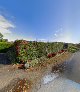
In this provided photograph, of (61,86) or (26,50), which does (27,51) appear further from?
(61,86)

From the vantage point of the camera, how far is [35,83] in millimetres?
13180

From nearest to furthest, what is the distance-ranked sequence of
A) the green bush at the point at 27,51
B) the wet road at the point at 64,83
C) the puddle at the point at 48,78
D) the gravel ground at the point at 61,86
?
the gravel ground at the point at 61,86
the wet road at the point at 64,83
the puddle at the point at 48,78
the green bush at the point at 27,51

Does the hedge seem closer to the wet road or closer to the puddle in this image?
the puddle

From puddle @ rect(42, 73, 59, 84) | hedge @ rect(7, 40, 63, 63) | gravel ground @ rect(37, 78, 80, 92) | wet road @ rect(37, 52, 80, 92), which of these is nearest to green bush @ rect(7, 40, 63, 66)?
hedge @ rect(7, 40, 63, 63)

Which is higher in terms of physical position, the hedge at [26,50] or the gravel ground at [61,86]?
the hedge at [26,50]

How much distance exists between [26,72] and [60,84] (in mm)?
4368

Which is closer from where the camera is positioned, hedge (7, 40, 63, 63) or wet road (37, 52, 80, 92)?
wet road (37, 52, 80, 92)

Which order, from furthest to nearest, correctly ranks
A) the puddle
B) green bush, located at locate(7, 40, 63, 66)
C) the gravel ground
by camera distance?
1. green bush, located at locate(7, 40, 63, 66)
2. the puddle
3. the gravel ground

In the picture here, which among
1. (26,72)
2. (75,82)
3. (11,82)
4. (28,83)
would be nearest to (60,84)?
(75,82)

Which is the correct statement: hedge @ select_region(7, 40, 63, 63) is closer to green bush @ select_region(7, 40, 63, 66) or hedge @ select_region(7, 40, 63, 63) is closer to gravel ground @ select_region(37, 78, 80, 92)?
green bush @ select_region(7, 40, 63, 66)

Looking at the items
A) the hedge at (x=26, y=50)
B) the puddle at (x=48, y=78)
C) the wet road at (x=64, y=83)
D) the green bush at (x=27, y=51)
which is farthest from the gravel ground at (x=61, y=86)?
the hedge at (x=26, y=50)

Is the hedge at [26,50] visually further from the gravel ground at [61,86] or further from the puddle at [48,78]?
the gravel ground at [61,86]

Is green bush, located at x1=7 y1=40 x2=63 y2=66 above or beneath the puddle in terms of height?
above

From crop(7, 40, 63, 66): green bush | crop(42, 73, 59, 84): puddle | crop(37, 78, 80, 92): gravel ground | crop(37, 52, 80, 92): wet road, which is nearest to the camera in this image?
crop(37, 78, 80, 92): gravel ground
